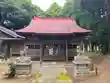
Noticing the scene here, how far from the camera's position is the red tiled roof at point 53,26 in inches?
1029

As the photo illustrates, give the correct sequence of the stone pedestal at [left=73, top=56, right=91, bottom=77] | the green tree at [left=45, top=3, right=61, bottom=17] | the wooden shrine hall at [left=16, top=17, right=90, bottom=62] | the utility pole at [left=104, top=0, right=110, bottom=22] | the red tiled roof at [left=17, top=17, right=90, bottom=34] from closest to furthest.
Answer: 1. the stone pedestal at [left=73, top=56, right=91, bottom=77]
2. the wooden shrine hall at [left=16, top=17, right=90, bottom=62]
3. the red tiled roof at [left=17, top=17, right=90, bottom=34]
4. the utility pole at [left=104, top=0, right=110, bottom=22]
5. the green tree at [left=45, top=3, right=61, bottom=17]

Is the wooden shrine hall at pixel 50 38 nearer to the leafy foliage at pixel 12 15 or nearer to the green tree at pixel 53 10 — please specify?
the leafy foliage at pixel 12 15

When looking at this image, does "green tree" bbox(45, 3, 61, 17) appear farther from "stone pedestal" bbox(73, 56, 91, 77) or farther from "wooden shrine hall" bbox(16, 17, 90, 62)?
"stone pedestal" bbox(73, 56, 91, 77)

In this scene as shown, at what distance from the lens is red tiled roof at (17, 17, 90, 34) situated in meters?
26.1

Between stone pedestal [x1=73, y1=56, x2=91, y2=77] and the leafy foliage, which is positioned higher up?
the leafy foliage

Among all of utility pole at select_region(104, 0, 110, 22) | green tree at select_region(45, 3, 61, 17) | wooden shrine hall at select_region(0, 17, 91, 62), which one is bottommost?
wooden shrine hall at select_region(0, 17, 91, 62)

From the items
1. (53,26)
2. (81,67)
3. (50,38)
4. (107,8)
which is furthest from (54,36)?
(107,8)

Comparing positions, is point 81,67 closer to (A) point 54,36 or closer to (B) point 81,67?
(B) point 81,67

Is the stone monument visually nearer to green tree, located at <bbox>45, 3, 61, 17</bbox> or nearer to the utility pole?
the utility pole

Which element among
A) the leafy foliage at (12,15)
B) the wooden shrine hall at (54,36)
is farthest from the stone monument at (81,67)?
the leafy foliage at (12,15)

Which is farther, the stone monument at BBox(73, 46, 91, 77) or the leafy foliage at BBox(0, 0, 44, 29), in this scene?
the leafy foliage at BBox(0, 0, 44, 29)

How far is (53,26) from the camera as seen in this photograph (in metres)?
27.6

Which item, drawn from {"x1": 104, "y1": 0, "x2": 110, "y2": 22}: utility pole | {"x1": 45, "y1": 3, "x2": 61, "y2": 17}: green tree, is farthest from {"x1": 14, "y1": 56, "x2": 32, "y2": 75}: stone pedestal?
{"x1": 45, "y1": 3, "x2": 61, "y2": 17}: green tree

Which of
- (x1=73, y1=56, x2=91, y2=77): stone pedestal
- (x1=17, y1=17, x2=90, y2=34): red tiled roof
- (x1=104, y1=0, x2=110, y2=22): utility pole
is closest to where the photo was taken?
(x1=73, y1=56, x2=91, y2=77): stone pedestal
